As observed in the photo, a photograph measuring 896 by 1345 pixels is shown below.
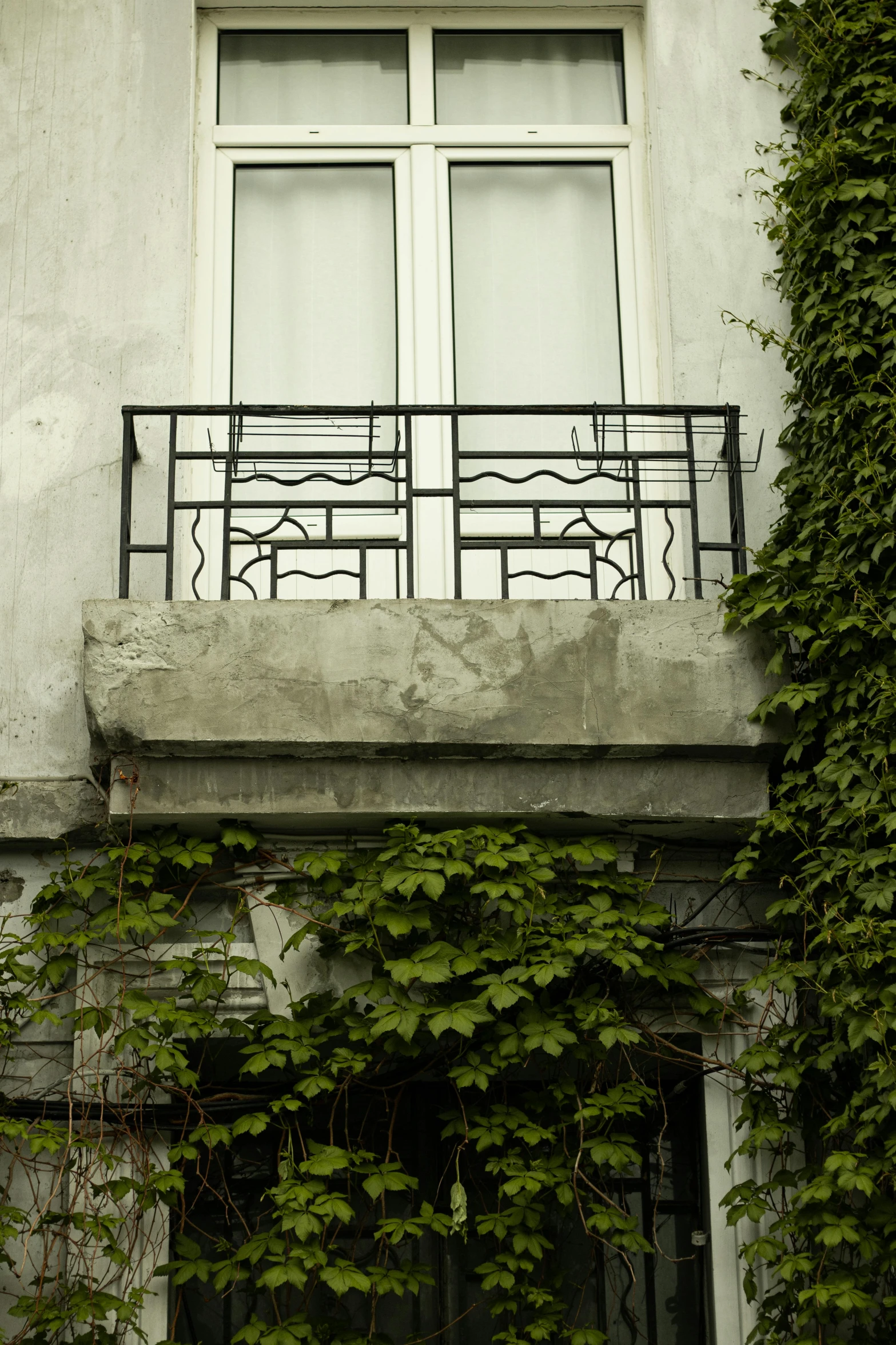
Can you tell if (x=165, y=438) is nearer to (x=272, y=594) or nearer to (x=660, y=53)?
(x=272, y=594)

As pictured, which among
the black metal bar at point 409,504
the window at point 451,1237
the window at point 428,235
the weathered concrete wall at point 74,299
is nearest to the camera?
the black metal bar at point 409,504

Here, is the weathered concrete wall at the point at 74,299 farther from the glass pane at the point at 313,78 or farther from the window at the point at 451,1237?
the window at the point at 451,1237

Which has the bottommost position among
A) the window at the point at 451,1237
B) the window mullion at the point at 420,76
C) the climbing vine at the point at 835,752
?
the window at the point at 451,1237

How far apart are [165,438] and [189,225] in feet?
3.01

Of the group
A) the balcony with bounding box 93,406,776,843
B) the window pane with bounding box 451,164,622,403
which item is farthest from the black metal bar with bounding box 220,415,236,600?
the window pane with bounding box 451,164,622,403

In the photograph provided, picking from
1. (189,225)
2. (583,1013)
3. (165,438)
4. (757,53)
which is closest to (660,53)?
(757,53)

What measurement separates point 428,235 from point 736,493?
5.88ft

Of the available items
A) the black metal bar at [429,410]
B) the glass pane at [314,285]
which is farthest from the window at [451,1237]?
the glass pane at [314,285]

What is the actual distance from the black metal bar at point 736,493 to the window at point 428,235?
0.49m

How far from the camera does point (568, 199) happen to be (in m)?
6.78

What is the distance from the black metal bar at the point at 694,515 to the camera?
227 inches

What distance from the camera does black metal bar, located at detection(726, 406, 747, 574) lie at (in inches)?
231

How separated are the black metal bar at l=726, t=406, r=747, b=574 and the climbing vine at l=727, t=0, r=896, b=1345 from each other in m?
0.16

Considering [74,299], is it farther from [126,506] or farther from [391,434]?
[391,434]
